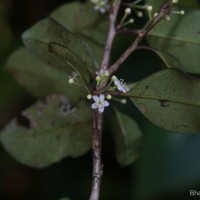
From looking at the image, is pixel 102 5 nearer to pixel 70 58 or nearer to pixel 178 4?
pixel 178 4

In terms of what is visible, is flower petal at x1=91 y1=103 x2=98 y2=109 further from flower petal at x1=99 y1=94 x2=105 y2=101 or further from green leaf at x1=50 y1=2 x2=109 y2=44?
green leaf at x1=50 y1=2 x2=109 y2=44

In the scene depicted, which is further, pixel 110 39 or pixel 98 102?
pixel 110 39

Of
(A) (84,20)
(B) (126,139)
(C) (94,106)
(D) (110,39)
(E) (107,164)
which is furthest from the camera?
(E) (107,164)

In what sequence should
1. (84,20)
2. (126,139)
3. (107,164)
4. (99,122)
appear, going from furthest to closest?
(107,164) → (84,20) → (126,139) → (99,122)

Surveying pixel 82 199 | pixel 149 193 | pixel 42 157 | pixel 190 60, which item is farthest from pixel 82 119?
pixel 82 199

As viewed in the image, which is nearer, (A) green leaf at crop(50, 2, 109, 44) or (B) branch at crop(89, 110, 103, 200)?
(B) branch at crop(89, 110, 103, 200)

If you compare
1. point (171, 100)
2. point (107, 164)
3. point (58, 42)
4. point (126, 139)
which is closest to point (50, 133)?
point (126, 139)


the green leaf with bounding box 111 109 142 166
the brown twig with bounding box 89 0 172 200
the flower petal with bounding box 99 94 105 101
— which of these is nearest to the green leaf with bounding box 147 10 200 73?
the brown twig with bounding box 89 0 172 200
